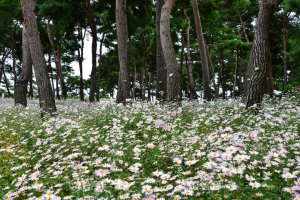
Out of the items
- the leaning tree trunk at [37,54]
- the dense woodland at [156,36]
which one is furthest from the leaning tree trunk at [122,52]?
the leaning tree trunk at [37,54]

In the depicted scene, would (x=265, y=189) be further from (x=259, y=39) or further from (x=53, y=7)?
(x=53, y=7)

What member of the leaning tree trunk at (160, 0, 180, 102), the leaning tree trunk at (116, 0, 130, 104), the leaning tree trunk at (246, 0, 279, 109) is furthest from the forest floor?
the leaning tree trunk at (116, 0, 130, 104)

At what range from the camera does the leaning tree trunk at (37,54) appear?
9.61 m

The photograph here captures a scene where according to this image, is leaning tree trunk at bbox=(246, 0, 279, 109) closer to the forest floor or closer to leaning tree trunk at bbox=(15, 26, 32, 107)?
the forest floor

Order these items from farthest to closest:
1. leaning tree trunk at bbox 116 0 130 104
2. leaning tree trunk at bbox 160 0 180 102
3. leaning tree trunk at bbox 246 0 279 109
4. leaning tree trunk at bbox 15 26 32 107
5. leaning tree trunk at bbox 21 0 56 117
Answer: leaning tree trunk at bbox 15 26 32 107, leaning tree trunk at bbox 116 0 130 104, leaning tree trunk at bbox 160 0 180 102, leaning tree trunk at bbox 21 0 56 117, leaning tree trunk at bbox 246 0 279 109

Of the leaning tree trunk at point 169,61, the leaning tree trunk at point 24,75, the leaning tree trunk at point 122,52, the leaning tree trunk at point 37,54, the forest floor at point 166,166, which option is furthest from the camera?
the leaning tree trunk at point 24,75

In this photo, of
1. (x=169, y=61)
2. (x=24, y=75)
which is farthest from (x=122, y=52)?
(x=24, y=75)

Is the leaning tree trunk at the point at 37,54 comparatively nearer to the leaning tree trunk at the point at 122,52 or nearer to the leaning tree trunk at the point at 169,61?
the leaning tree trunk at the point at 122,52

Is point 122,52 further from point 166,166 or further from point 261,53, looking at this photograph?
point 166,166

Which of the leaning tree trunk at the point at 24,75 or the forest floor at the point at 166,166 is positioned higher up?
the leaning tree trunk at the point at 24,75

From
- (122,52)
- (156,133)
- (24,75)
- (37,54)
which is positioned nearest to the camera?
(156,133)

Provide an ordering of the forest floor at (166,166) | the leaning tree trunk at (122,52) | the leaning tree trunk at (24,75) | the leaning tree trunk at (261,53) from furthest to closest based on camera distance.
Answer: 1. the leaning tree trunk at (24,75)
2. the leaning tree trunk at (122,52)
3. the leaning tree trunk at (261,53)
4. the forest floor at (166,166)

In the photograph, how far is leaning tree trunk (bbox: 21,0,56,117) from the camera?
31.5 ft

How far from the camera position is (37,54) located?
976cm
